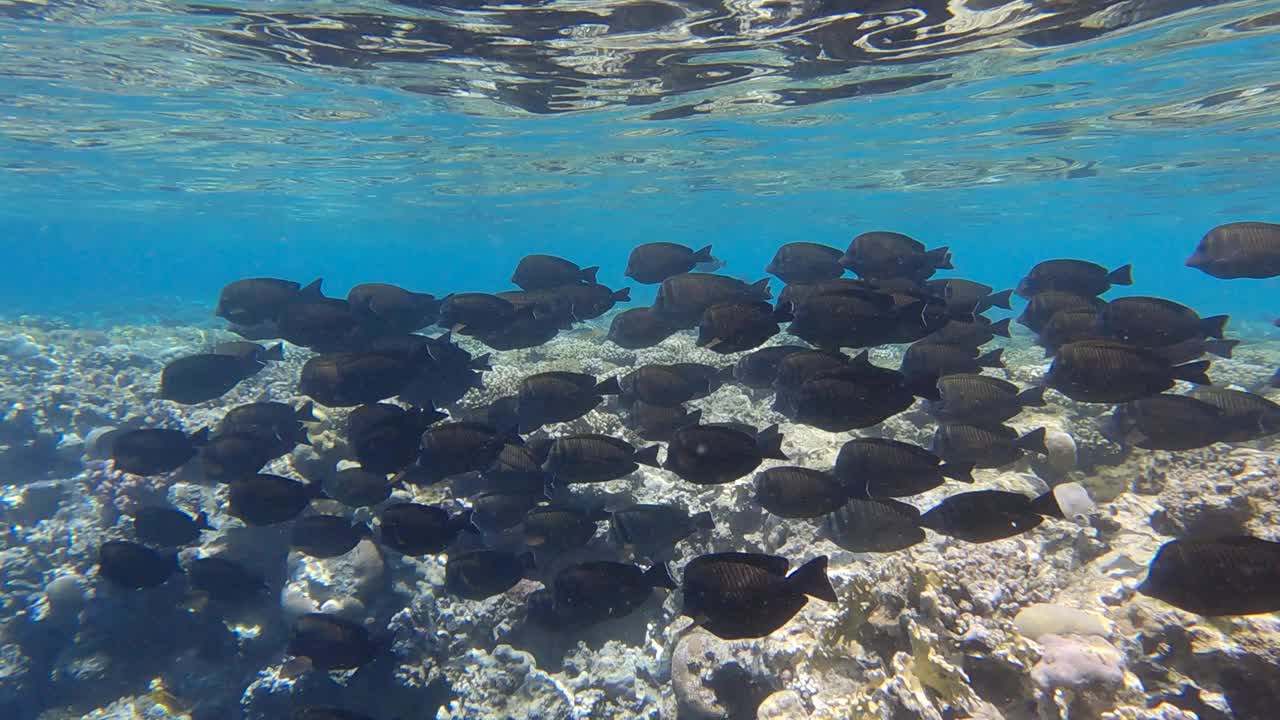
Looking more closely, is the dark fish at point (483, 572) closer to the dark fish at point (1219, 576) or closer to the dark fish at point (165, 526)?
the dark fish at point (165, 526)

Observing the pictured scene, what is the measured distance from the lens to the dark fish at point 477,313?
6.28m

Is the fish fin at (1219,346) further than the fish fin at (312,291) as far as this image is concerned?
No

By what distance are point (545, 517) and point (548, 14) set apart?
10151 millimetres

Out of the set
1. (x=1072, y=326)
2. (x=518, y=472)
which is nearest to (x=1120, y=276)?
(x=1072, y=326)

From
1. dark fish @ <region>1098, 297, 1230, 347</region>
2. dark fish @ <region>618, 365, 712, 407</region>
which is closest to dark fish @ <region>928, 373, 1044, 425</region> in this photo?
dark fish @ <region>1098, 297, 1230, 347</region>

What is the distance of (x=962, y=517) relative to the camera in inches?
161

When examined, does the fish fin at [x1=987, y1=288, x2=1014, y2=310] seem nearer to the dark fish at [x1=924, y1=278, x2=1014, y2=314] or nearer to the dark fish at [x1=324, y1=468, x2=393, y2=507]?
the dark fish at [x1=924, y1=278, x2=1014, y2=314]

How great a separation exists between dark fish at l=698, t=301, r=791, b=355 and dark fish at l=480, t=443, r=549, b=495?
7.27 ft

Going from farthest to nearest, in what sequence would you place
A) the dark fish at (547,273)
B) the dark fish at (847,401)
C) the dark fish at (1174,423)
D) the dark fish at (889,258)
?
the dark fish at (547,273) < the dark fish at (889,258) < the dark fish at (1174,423) < the dark fish at (847,401)

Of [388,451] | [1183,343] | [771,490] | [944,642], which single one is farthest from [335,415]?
[1183,343]

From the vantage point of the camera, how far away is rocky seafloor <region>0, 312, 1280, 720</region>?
4465mm

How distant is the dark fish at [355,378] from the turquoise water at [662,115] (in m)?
8.82

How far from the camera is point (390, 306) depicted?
23.9 ft

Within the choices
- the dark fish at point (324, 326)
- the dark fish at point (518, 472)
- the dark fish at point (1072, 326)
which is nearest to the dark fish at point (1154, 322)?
the dark fish at point (1072, 326)
